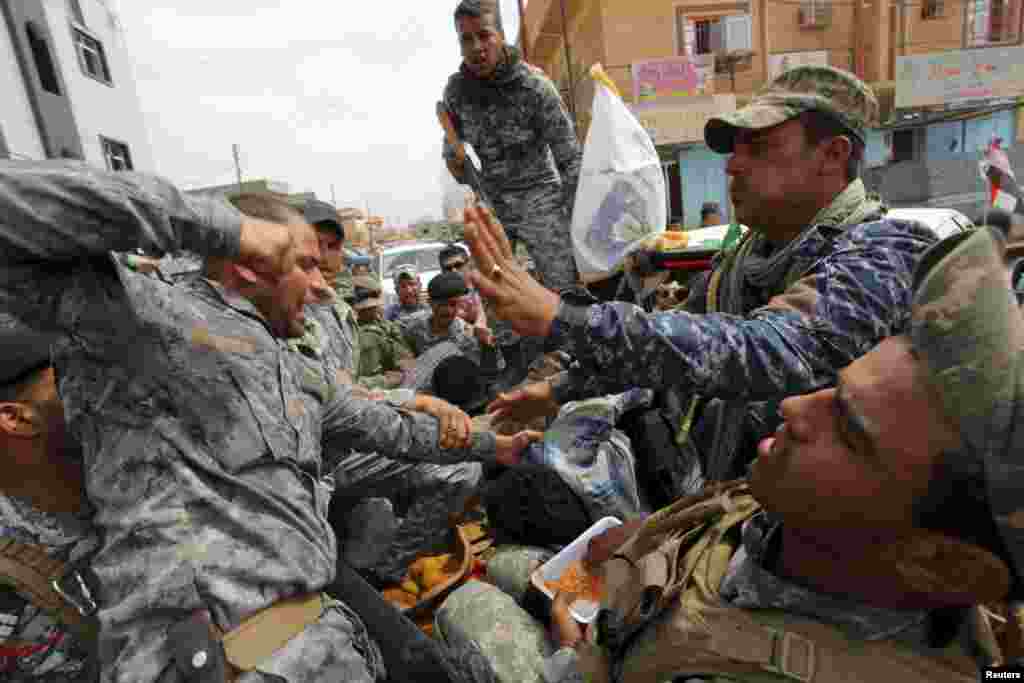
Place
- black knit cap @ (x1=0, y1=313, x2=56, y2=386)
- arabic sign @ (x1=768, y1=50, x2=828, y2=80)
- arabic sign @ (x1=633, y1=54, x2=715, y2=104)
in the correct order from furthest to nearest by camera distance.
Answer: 1. arabic sign @ (x1=768, y1=50, x2=828, y2=80)
2. arabic sign @ (x1=633, y1=54, x2=715, y2=104)
3. black knit cap @ (x1=0, y1=313, x2=56, y2=386)

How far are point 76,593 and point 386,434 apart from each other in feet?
3.56

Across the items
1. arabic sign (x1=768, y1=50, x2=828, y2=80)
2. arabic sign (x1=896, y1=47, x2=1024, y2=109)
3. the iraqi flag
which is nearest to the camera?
the iraqi flag

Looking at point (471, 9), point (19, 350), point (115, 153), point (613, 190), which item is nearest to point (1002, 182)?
point (613, 190)

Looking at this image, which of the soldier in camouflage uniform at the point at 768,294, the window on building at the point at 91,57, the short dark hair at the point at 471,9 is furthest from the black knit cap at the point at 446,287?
Result: the window on building at the point at 91,57

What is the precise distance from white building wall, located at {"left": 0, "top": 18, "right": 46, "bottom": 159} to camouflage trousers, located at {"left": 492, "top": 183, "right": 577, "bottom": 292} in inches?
528

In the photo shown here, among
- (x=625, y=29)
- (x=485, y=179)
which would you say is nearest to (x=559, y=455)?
(x=485, y=179)

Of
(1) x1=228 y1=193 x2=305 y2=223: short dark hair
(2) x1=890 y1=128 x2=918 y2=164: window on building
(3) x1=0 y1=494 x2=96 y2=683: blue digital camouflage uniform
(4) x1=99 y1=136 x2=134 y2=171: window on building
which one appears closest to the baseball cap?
(1) x1=228 y1=193 x2=305 y2=223: short dark hair

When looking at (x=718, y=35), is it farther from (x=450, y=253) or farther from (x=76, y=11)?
(x=76, y=11)

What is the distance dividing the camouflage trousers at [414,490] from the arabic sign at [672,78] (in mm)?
16102

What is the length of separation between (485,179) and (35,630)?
3456 millimetres

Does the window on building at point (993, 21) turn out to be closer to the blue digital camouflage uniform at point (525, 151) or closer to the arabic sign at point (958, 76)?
the arabic sign at point (958, 76)

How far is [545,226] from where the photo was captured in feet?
13.4

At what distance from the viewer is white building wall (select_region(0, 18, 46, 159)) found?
1233cm

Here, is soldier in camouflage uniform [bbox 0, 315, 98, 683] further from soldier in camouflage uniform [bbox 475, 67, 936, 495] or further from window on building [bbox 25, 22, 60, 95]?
window on building [bbox 25, 22, 60, 95]
